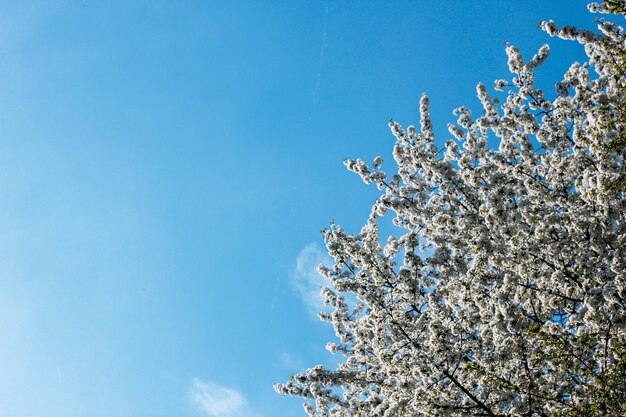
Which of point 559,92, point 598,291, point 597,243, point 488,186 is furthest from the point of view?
point 559,92

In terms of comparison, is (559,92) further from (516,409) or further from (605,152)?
(516,409)

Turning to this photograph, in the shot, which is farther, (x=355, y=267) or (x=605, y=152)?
(x=355, y=267)

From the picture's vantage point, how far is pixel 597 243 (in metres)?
12.5

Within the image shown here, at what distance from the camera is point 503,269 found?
13492 millimetres

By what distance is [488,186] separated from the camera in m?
14.6

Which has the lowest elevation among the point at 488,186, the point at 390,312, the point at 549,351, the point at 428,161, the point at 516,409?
the point at 516,409

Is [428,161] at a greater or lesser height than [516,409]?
greater

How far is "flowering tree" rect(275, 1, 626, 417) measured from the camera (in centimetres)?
1223

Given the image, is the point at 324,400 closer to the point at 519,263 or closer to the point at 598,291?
the point at 519,263

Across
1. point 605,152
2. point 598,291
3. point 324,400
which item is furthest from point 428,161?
point 324,400

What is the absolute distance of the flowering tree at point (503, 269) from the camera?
1223 centimetres

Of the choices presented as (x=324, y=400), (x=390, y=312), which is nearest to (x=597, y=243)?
(x=390, y=312)

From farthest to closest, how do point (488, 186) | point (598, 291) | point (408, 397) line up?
point (488, 186) < point (408, 397) < point (598, 291)

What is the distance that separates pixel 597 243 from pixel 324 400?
7853 mm
